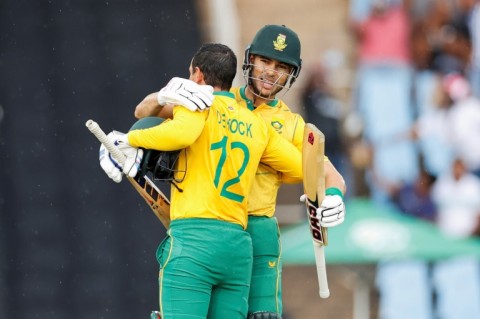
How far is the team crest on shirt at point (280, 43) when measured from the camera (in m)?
6.62

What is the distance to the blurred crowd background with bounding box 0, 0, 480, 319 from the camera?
11.9 meters

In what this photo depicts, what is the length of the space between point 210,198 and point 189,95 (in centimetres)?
51

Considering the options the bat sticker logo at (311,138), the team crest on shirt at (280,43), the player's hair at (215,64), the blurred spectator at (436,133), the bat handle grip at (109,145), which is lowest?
the bat handle grip at (109,145)

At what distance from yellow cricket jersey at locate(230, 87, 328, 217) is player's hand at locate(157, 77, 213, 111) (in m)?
0.53

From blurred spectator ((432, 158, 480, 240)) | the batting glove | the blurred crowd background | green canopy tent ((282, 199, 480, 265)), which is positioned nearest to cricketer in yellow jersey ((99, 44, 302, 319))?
the batting glove

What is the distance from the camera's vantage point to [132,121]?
1221 cm

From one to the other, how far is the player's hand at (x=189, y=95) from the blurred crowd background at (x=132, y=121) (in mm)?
5747

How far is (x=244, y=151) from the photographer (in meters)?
6.40

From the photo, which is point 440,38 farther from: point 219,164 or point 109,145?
point 109,145

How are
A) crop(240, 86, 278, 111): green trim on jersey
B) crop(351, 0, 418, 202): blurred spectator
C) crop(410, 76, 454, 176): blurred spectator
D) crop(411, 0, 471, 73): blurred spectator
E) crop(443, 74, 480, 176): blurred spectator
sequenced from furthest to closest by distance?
crop(411, 0, 471, 73): blurred spectator → crop(351, 0, 418, 202): blurred spectator → crop(410, 76, 454, 176): blurred spectator → crop(443, 74, 480, 176): blurred spectator → crop(240, 86, 278, 111): green trim on jersey

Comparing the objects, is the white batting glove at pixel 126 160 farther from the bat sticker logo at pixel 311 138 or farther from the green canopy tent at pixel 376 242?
the green canopy tent at pixel 376 242

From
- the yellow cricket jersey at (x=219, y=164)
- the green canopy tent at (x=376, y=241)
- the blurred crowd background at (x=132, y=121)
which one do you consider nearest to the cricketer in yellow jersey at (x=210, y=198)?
the yellow cricket jersey at (x=219, y=164)

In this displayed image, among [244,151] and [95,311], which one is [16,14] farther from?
[244,151]

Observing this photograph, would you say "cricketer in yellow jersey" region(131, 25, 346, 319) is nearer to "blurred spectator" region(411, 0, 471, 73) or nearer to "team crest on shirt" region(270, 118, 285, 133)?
"team crest on shirt" region(270, 118, 285, 133)
